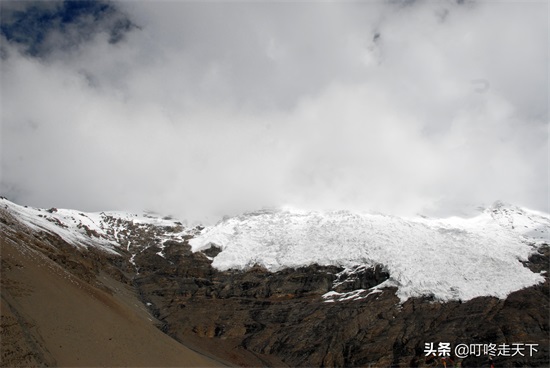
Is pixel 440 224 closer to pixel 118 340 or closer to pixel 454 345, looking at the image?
pixel 454 345

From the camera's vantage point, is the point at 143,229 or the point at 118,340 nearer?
the point at 118,340

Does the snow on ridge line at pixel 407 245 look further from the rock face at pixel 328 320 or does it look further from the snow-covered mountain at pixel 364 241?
the rock face at pixel 328 320

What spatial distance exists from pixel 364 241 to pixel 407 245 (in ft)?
29.0

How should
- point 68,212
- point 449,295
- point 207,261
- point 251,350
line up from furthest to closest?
point 68,212, point 207,261, point 449,295, point 251,350

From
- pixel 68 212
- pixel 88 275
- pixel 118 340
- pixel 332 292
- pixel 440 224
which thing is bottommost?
pixel 118 340

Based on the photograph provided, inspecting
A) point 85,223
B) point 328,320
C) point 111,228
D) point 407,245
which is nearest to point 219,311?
point 328,320

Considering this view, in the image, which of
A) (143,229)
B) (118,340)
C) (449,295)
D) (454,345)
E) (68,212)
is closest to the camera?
(118,340)

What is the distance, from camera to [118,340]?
119 ft

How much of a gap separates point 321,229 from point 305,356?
36.3 metres

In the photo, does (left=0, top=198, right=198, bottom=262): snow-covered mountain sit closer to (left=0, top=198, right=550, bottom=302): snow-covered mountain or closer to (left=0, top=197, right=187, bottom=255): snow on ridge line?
(left=0, top=197, right=187, bottom=255): snow on ridge line

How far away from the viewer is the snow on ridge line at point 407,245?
222 feet

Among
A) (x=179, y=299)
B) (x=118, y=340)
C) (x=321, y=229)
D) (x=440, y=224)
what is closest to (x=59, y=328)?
(x=118, y=340)

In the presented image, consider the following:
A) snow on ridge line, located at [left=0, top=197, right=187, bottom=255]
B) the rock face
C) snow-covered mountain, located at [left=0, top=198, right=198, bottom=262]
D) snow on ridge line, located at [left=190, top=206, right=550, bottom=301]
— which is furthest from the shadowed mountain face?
snow on ridge line, located at [left=190, top=206, right=550, bottom=301]

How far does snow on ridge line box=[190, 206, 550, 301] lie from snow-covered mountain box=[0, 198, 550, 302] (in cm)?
19
